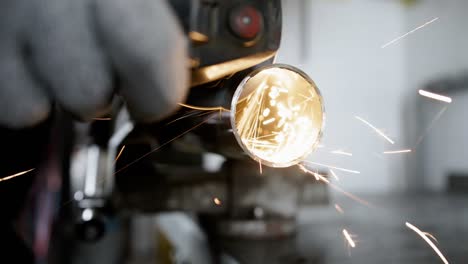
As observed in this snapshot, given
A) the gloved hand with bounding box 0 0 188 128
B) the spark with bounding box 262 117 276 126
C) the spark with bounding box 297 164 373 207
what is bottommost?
the spark with bounding box 297 164 373 207

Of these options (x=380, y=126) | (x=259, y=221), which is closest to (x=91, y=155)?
(x=259, y=221)

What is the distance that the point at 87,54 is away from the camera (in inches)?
15.5

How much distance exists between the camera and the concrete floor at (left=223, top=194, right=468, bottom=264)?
2.28ft

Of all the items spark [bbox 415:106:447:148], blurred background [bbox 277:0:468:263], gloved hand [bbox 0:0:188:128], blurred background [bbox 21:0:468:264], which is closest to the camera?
gloved hand [bbox 0:0:188:128]

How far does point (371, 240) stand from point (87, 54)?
0.84m

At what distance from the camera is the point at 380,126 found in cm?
279

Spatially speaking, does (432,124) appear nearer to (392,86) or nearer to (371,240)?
(392,86)

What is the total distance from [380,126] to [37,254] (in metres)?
2.50

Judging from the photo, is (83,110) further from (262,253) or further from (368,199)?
(368,199)

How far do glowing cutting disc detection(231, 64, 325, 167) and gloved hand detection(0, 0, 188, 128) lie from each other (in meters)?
0.08

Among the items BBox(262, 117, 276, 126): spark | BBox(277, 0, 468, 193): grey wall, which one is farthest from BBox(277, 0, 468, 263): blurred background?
BBox(262, 117, 276, 126): spark

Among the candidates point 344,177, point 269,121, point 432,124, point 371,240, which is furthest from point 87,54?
point 432,124

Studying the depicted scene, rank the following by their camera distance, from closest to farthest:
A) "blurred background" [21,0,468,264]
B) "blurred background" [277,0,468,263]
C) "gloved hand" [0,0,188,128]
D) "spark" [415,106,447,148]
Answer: "gloved hand" [0,0,188,128], "blurred background" [21,0,468,264], "blurred background" [277,0,468,263], "spark" [415,106,447,148]

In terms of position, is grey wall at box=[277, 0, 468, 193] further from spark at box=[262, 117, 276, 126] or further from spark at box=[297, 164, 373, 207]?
spark at box=[262, 117, 276, 126]
